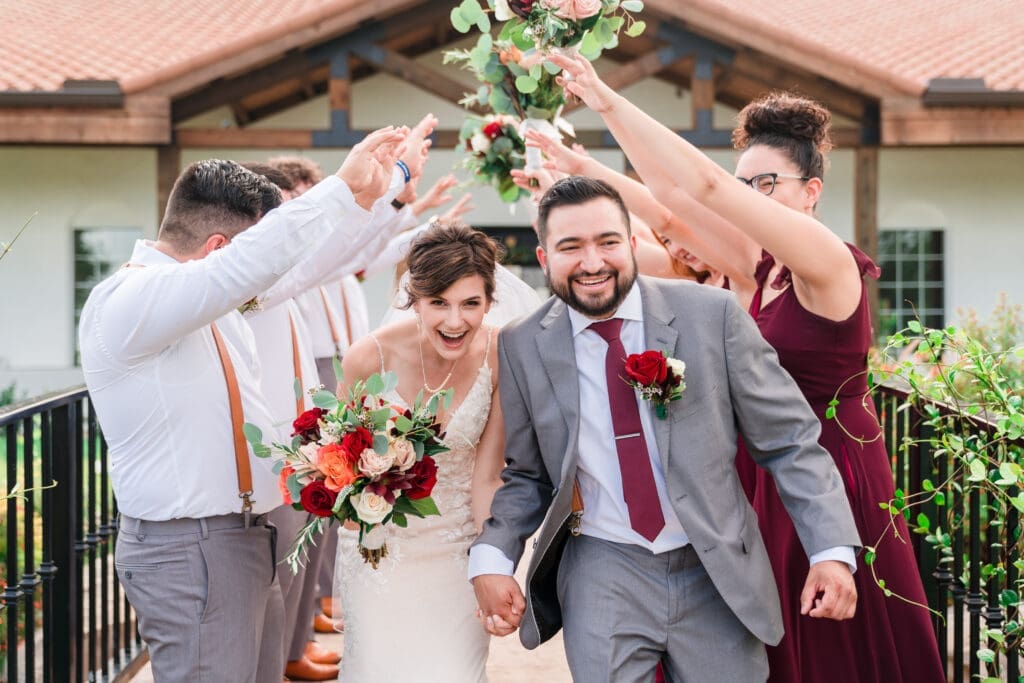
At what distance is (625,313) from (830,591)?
2.86ft

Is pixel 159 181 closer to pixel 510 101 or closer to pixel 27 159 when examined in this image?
pixel 27 159

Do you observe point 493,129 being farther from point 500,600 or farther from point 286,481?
point 500,600

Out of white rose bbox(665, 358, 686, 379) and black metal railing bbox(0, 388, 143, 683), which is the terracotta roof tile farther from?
white rose bbox(665, 358, 686, 379)

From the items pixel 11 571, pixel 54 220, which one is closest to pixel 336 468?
pixel 11 571

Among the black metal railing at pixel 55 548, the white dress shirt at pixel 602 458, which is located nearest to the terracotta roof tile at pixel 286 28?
the black metal railing at pixel 55 548

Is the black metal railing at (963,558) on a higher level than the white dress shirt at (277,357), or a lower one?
lower

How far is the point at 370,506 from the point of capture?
3115 millimetres

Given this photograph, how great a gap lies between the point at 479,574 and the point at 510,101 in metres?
2.52

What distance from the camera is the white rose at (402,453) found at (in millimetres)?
3135

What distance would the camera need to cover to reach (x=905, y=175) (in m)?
13.6

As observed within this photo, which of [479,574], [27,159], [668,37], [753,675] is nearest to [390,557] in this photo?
[479,574]

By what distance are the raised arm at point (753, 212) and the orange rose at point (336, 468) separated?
118cm

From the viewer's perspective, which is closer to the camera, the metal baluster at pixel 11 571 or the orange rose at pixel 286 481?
the orange rose at pixel 286 481

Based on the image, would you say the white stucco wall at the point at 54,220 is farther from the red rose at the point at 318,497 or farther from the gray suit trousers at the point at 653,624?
the gray suit trousers at the point at 653,624
